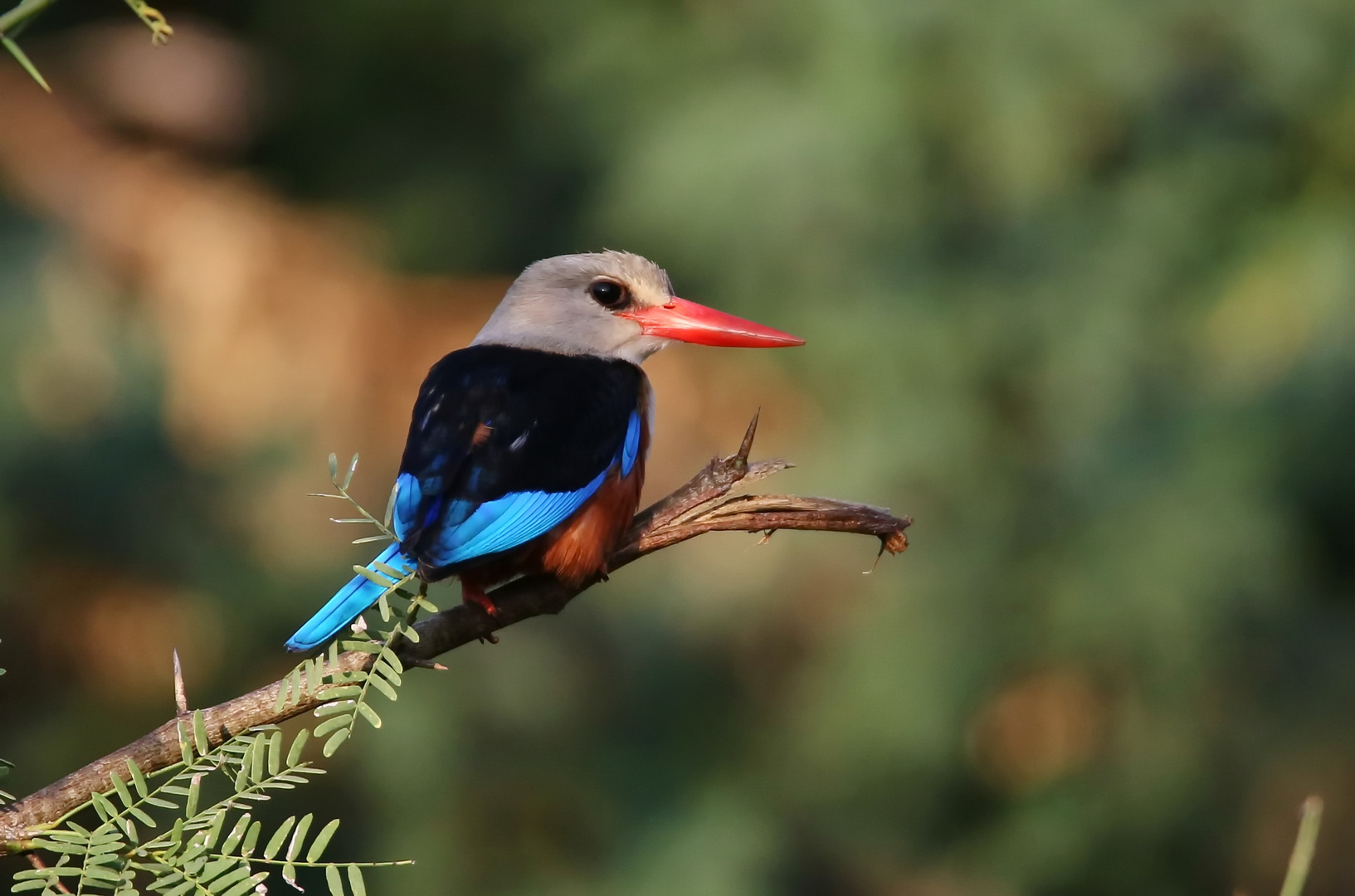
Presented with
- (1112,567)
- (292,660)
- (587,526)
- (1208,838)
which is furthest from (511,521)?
(1208,838)

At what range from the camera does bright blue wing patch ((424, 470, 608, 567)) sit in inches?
87.5

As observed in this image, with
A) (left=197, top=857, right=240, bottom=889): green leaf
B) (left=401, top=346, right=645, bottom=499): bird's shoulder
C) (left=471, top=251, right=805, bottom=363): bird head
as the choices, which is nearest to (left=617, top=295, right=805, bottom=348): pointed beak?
(left=471, top=251, right=805, bottom=363): bird head

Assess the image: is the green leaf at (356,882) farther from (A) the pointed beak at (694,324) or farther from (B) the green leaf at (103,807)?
(A) the pointed beak at (694,324)

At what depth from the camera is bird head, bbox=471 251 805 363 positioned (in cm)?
311

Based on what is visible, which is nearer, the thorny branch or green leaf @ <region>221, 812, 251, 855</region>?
green leaf @ <region>221, 812, 251, 855</region>

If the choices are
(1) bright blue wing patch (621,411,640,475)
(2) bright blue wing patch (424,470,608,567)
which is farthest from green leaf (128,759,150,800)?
(1) bright blue wing patch (621,411,640,475)

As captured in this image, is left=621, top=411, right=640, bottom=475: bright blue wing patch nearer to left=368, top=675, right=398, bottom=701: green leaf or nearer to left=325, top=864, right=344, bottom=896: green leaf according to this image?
left=368, top=675, right=398, bottom=701: green leaf

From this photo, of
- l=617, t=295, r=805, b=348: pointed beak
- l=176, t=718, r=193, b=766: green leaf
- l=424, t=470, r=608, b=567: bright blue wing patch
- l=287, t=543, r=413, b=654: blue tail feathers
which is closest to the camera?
l=176, t=718, r=193, b=766: green leaf

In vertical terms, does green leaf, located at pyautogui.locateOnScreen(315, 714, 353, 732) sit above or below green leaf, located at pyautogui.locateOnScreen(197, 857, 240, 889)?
above

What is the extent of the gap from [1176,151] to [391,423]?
12.5 ft

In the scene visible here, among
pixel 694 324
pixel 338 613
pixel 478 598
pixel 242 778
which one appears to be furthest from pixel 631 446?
pixel 242 778

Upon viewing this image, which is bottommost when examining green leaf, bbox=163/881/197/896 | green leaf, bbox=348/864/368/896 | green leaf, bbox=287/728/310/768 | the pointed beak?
green leaf, bbox=163/881/197/896

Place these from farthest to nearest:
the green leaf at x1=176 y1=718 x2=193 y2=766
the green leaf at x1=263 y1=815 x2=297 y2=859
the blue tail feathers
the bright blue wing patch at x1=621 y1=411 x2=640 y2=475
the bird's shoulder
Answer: the bright blue wing patch at x1=621 y1=411 x2=640 y2=475, the bird's shoulder, the blue tail feathers, the green leaf at x1=176 y1=718 x2=193 y2=766, the green leaf at x1=263 y1=815 x2=297 y2=859

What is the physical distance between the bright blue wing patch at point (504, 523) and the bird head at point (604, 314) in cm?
64
